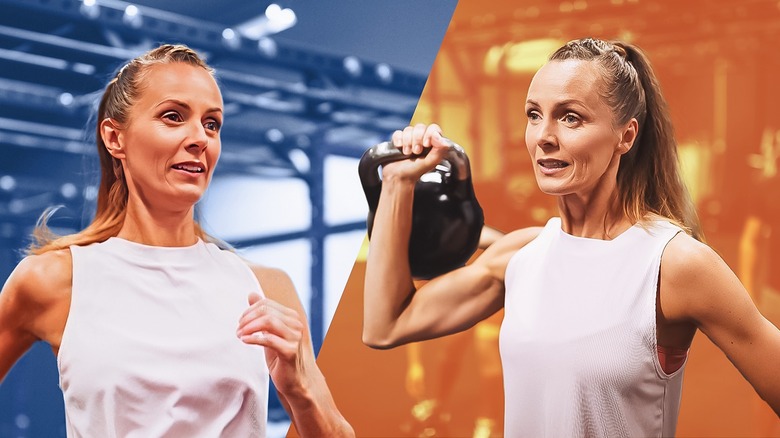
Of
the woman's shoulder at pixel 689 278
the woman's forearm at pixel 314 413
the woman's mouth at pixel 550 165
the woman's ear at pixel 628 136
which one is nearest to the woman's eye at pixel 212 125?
the woman's forearm at pixel 314 413

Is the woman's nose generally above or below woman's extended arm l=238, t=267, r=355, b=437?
above

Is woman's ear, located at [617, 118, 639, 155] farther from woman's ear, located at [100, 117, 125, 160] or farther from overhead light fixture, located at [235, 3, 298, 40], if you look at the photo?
overhead light fixture, located at [235, 3, 298, 40]

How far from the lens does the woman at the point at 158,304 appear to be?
157 centimetres

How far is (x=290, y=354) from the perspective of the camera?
1.55 m

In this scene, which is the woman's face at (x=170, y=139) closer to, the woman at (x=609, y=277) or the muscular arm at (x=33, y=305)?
the muscular arm at (x=33, y=305)

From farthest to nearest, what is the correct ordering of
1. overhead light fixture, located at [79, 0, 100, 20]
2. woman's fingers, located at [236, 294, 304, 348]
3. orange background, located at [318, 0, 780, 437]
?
1. overhead light fixture, located at [79, 0, 100, 20]
2. orange background, located at [318, 0, 780, 437]
3. woman's fingers, located at [236, 294, 304, 348]

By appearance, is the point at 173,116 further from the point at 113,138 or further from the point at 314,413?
the point at 314,413

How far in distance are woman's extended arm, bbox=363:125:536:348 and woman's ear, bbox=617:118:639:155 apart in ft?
0.96

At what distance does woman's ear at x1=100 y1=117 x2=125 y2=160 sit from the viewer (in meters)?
1.71

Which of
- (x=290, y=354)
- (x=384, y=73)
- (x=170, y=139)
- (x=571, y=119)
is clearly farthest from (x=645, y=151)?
(x=384, y=73)

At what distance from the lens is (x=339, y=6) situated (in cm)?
289

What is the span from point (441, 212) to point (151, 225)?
1.81ft

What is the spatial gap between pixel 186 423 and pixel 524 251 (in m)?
0.70

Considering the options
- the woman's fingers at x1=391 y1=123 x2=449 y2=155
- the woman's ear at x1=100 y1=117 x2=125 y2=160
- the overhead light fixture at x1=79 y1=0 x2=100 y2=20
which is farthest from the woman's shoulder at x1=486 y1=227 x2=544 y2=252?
the overhead light fixture at x1=79 y1=0 x2=100 y2=20
